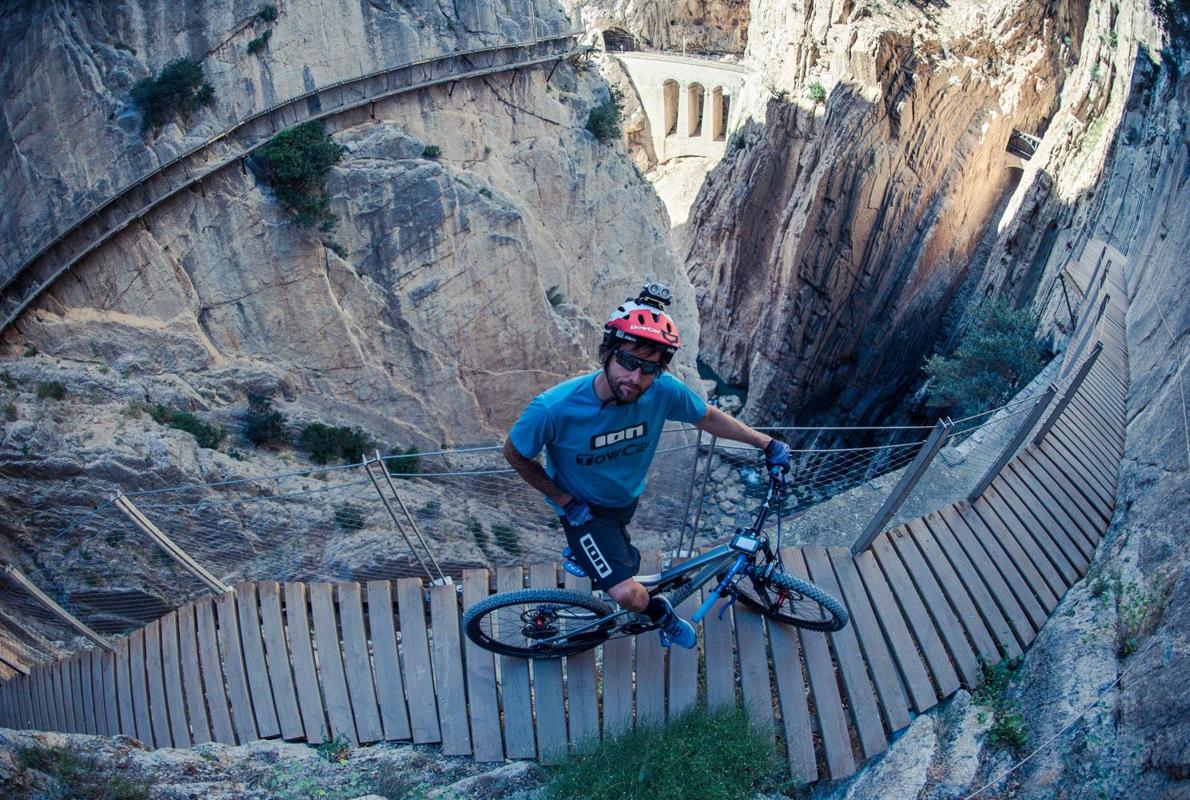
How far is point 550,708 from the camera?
394 cm

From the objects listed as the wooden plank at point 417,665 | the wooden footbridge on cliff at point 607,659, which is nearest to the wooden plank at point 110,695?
the wooden footbridge on cliff at point 607,659

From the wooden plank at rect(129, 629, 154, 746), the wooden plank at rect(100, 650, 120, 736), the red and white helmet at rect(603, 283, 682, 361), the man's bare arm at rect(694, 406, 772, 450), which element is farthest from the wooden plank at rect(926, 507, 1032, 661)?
the wooden plank at rect(100, 650, 120, 736)

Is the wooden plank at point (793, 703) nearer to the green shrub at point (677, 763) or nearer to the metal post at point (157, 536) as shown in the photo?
the green shrub at point (677, 763)

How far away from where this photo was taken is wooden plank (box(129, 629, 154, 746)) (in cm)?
454

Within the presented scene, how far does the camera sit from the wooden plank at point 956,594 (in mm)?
3914

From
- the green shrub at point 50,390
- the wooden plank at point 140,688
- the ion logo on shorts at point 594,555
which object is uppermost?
the ion logo on shorts at point 594,555

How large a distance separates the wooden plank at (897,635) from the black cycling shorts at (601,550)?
5.28ft

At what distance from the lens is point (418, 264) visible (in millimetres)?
13750

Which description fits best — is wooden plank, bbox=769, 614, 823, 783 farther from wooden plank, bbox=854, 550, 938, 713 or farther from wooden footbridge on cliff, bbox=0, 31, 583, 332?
wooden footbridge on cliff, bbox=0, 31, 583, 332

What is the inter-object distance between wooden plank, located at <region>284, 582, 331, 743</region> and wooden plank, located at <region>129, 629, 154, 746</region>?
1.04 m

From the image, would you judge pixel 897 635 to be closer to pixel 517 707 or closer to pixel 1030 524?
pixel 1030 524

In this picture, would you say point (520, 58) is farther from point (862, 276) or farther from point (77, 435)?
point (862, 276)

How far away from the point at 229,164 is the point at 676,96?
26044 millimetres

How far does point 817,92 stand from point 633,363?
21.8 metres
